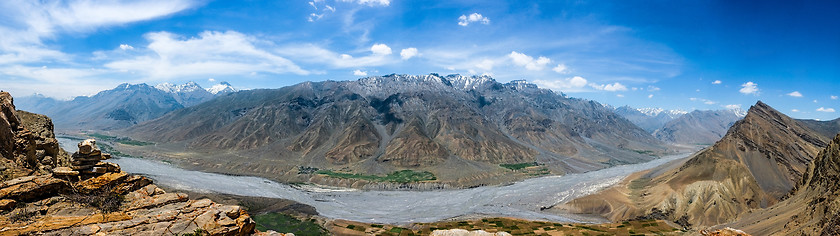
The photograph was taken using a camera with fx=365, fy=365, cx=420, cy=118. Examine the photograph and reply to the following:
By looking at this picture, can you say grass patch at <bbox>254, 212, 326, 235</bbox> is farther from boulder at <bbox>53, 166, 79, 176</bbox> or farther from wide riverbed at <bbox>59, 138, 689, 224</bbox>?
boulder at <bbox>53, 166, 79, 176</bbox>

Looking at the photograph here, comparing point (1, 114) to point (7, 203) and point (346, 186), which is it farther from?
point (346, 186)

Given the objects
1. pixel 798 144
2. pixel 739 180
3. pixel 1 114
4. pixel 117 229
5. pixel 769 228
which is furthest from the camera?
pixel 798 144

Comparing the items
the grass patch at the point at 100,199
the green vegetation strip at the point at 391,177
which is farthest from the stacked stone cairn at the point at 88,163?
the green vegetation strip at the point at 391,177

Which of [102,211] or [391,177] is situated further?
[391,177]

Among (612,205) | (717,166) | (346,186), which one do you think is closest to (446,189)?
(346,186)

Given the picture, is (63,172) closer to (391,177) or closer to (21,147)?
(21,147)

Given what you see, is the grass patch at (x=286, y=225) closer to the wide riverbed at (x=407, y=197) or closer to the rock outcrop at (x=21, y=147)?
the wide riverbed at (x=407, y=197)

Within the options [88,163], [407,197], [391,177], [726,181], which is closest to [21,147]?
[88,163]
